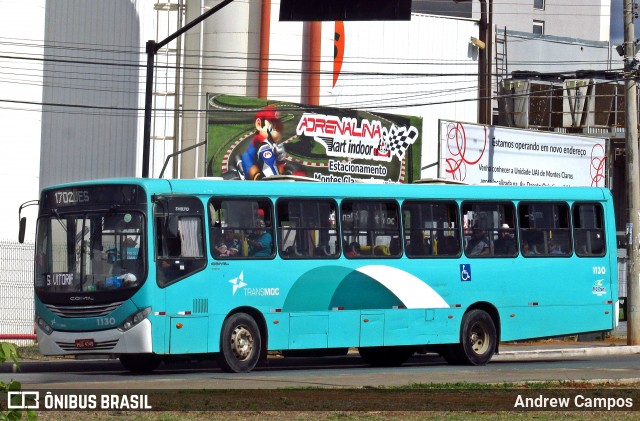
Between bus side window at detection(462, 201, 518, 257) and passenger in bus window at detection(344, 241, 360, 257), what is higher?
bus side window at detection(462, 201, 518, 257)

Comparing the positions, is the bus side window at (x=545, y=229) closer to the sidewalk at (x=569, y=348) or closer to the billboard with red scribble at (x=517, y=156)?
the sidewalk at (x=569, y=348)

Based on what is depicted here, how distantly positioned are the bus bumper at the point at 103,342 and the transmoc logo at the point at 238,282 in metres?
1.71

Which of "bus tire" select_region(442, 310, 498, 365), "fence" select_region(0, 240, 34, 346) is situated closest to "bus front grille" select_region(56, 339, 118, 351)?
"bus tire" select_region(442, 310, 498, 365)

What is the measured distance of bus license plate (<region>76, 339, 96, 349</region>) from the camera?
19.2 meters

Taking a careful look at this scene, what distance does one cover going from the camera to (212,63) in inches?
1505

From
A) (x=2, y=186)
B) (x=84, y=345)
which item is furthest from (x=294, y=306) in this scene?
(x=2, y=186)

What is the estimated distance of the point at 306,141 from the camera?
36719 millimetres

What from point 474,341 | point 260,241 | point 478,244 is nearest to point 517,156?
point 478,244

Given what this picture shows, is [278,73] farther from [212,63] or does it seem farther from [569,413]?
[569,413]

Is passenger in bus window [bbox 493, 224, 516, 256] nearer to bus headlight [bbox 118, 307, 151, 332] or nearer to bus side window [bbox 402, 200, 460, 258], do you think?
bus side window [bbox 402, 200, 460, 258]

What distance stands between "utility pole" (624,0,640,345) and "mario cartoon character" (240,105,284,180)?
34.0 feet

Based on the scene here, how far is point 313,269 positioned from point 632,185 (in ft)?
37.2

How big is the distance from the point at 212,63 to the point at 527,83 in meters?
12.4

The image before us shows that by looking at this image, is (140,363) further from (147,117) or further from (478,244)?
(478,244)
